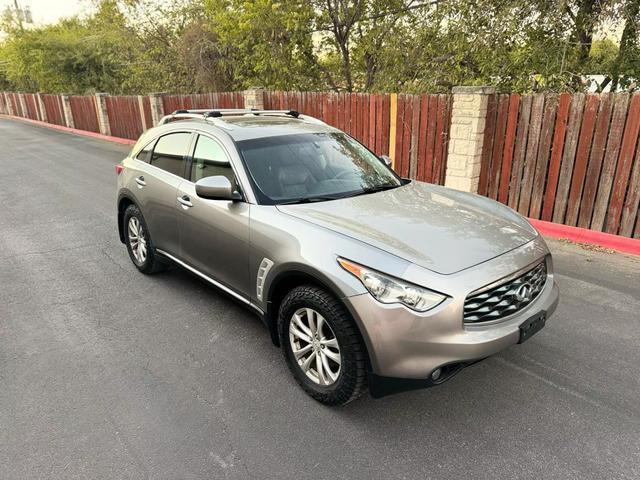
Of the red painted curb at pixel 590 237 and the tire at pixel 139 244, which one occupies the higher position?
the tire at pixel 139 244

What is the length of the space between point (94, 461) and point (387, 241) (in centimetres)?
204

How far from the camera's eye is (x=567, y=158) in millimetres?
6117

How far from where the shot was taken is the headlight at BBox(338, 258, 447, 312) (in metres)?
2.36

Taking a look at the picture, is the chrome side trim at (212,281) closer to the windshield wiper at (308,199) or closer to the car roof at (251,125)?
the windshield wiper at (308,199)

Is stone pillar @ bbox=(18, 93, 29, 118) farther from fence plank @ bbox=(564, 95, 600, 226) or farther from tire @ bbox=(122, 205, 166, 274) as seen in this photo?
fence plank @ bbox=(564, 95, 600, 226)

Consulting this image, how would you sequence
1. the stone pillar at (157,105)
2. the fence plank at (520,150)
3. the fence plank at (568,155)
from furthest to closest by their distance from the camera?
the stone pillar at (157,105) < the fence plank at (520,150) < the fence plank at (568,155)

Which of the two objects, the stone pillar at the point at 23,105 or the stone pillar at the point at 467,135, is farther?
the stone pillar at the point at 23,105

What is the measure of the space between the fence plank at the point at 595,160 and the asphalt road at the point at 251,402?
5.18 ft

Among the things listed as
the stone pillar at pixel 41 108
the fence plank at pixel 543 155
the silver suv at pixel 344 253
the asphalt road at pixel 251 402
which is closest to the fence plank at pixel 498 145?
the fence plank at pixel 543 155

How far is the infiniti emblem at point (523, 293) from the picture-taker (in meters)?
2.66

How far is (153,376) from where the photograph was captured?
3.22 m

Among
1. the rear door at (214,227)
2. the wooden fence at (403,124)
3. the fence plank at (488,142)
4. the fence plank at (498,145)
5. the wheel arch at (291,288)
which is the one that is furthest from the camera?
the wooden fence at (403,124)

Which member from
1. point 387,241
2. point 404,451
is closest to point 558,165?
point 387,241

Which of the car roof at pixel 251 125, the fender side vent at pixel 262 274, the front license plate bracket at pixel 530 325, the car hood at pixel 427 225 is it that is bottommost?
the front license plate bracket at pixel 530 325
